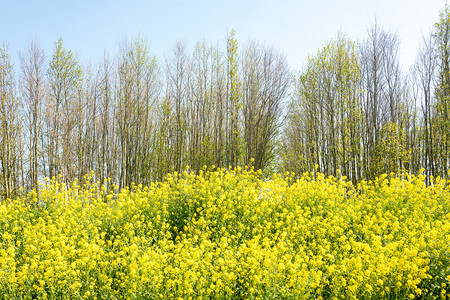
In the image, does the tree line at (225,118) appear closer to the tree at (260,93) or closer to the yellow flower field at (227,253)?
the tree at (260,93)

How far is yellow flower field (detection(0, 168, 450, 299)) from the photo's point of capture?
13.8ft

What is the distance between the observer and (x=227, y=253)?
15.6 ft

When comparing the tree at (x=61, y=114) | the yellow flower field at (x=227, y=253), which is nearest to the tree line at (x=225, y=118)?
the tree at (x=61, y=114)

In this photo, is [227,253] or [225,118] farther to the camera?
[225,118]

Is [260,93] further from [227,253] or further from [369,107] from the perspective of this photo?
[227,253]

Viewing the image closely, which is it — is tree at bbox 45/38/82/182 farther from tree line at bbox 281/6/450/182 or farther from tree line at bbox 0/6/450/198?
tree line at bbox 281/6/450/182

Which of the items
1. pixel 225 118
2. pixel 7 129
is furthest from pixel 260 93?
pixel 7 129

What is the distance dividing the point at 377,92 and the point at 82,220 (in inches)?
666

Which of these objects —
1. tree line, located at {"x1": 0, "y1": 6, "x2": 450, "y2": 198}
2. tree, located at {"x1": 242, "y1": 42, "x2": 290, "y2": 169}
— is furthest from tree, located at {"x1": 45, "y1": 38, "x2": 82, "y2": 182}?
tree, located at {"x1": 242, "y1": 42, "x2": 290, "y2": 169}

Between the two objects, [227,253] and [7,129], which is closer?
[227,253]

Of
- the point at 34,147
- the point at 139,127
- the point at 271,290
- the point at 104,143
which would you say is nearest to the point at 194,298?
the point at 271,290

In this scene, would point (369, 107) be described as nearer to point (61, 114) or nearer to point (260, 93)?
point (260, 93)

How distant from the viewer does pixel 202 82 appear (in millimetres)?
A: 22203

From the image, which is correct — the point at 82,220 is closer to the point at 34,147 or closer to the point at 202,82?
the point at 34,147
